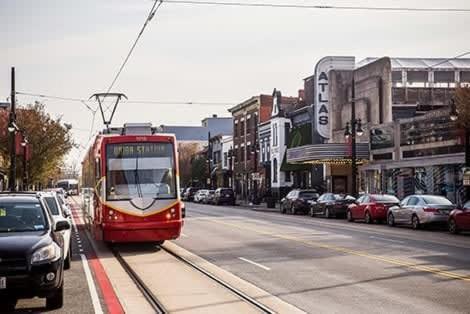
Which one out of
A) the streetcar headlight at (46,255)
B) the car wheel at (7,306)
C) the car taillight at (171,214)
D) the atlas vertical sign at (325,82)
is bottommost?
the car wheel at (7,306)

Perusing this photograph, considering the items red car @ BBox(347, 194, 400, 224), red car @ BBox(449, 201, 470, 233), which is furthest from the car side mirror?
red car @ BBox(347, 194, 400, 224)

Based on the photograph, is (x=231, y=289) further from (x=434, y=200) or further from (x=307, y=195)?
(x=307, y=195)

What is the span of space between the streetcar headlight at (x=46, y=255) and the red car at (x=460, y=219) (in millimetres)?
18818

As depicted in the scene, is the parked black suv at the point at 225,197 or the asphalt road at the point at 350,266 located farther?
the parked black suv at the point at 225,197

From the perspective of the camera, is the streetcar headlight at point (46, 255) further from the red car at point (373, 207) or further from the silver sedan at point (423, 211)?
the red car at point (373, 207)

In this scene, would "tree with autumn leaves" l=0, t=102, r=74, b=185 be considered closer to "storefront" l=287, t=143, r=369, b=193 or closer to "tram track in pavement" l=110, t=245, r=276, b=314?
"storefront" l=287, t=143, r=369, b=193

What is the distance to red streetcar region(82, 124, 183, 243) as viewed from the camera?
2023cm

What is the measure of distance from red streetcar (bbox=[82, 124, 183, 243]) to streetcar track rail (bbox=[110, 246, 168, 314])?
109 centimetres

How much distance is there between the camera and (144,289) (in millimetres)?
13477

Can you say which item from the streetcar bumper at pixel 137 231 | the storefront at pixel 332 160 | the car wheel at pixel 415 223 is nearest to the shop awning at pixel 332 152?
the storefront at pixel 332 160

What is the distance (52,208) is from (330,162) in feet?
122

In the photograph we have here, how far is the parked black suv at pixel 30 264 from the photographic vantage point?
10508 millimetres

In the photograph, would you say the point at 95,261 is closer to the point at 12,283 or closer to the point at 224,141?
the point at 12,283

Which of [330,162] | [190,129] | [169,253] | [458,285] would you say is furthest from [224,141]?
[458,285]
